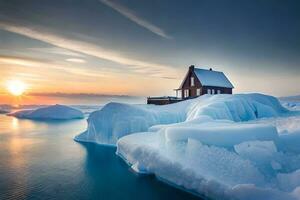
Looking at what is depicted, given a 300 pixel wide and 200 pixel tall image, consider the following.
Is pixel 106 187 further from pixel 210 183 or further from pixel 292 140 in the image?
pixel 292 140

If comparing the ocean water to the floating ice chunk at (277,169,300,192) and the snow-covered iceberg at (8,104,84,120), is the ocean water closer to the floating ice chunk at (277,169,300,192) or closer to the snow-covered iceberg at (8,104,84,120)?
the floating ice chunk at (277,169,300,192)

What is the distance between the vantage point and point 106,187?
53.2ft

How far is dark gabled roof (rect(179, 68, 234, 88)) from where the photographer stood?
141 ft

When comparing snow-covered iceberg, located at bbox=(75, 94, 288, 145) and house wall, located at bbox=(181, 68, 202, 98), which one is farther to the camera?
house wall, located at bbox=(181, 68, 202, 98)

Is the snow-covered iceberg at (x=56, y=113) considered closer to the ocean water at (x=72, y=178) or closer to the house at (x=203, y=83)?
the house at (x=203, y=83)

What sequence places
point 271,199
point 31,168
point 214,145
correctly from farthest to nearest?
point 31,168 < point 214,145 < point 271,199

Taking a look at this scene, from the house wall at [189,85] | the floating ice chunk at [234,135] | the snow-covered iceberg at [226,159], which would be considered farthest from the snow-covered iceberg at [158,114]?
the floating ice chunk at [234,135]

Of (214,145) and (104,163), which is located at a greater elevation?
(214,145)

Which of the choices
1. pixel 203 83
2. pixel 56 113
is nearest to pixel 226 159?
pixel 203 83

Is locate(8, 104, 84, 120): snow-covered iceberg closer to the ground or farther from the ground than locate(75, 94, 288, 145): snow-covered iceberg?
closer to the ground

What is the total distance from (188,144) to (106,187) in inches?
240

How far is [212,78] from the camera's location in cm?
4491

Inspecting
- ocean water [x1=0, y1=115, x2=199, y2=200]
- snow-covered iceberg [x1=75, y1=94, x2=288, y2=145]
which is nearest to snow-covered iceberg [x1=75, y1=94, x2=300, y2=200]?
ocean water [x1=0, y1=115, x2=199, y2=200]

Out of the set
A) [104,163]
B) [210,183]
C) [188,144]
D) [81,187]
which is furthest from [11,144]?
[210,183]
